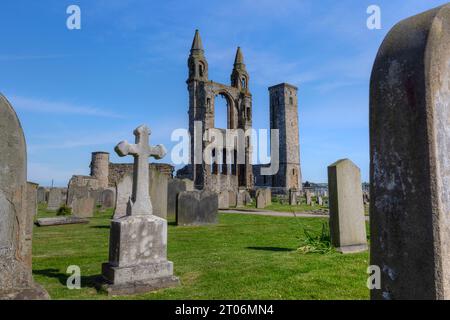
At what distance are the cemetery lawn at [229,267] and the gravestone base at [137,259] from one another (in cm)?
19

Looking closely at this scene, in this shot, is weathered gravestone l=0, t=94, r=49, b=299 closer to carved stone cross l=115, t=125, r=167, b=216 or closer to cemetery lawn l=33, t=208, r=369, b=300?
cemetery lawn l=33, t=208, r=369, b=300

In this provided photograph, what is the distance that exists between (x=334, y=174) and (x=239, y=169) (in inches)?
1190

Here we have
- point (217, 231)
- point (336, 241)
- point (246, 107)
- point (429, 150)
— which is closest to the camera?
point (429, 150)

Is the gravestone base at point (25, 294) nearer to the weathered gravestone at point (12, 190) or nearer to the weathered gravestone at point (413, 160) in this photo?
the weathered gravestone at point (12, 190)

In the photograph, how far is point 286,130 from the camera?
42375 mm

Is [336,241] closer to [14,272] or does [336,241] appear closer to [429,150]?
[429,150]

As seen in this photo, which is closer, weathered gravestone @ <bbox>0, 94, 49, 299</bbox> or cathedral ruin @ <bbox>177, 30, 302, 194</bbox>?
weathered gravestone @ <bbox>0, 94, 49, 299</bbox>

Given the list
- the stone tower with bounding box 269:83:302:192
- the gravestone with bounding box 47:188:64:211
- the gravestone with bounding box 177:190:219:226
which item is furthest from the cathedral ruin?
the gravestone with bounding box 177:190:219:226

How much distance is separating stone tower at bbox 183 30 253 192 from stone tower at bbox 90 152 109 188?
810cm

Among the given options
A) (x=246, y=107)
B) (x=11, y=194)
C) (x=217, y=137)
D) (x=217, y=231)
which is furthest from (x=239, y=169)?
(x=11, y=194)

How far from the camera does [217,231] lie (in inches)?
388

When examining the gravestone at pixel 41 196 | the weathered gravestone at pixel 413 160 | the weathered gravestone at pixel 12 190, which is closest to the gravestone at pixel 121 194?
the weathered gravestone at pixel 12 190

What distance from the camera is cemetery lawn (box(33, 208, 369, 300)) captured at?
4000 mm

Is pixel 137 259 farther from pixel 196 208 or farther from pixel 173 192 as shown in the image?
pixel 173 192
